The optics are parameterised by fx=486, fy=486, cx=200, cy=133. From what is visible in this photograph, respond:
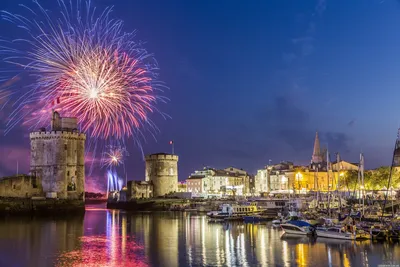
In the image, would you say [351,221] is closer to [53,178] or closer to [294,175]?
[53,178]

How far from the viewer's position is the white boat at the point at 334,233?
112ft

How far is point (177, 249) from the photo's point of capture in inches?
1208

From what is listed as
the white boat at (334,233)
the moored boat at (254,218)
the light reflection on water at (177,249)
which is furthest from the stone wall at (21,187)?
the white boat at (334,233)

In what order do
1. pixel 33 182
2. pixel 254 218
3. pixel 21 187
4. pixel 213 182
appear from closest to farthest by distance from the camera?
pixel 254 218 → pixel 21 187 → pixel 33 182 → pixel 213 182

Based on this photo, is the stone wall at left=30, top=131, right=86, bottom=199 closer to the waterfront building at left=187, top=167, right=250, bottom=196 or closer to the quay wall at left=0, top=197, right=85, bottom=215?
the quay wall at left=0, top=197, right=85, bottom=215

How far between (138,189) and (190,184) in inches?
1411

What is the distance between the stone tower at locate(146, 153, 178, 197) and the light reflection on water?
41.1m

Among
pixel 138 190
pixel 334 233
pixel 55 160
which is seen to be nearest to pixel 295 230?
pixel 334 233

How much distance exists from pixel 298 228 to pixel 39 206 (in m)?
31.5

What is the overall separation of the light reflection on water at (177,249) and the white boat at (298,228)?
1.01 meters

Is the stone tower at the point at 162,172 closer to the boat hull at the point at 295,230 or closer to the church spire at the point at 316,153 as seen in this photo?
the boat hull at the point at 295,230

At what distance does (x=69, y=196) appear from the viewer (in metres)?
60.2

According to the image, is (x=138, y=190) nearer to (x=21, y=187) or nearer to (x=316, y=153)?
(x=21, y=187)

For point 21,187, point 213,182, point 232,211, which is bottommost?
point 232,211
